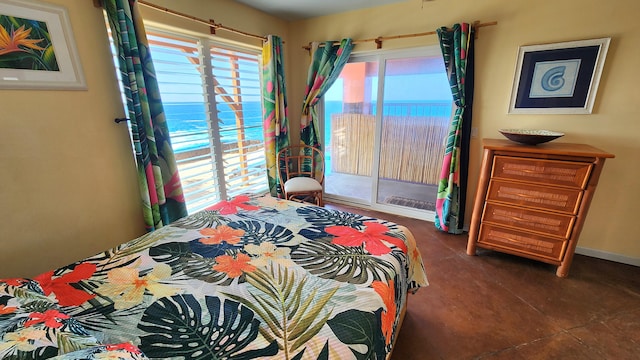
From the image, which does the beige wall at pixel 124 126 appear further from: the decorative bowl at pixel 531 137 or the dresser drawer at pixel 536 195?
the dresser drawer at pixel 536 195

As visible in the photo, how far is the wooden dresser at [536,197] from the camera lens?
1.96m

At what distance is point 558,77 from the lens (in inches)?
87.8

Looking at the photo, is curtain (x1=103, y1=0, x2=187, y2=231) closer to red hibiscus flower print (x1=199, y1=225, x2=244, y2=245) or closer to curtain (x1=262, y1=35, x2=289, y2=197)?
red hibiscus flower print (x1=199, y1=225, x2=244, y2=245)

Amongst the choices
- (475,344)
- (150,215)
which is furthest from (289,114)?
(475,344)

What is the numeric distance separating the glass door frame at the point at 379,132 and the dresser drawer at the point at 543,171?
3.62 feet

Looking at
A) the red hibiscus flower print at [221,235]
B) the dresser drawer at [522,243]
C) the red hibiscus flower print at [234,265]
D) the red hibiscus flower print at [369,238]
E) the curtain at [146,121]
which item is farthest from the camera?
the dresser drawer at [522,243]

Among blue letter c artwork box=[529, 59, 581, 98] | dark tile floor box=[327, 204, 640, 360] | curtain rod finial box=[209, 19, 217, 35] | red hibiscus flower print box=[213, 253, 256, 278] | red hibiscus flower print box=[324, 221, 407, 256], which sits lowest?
dark tile floor box=[327, 204, 640, 360]

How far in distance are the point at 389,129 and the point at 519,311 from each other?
2.13 metres

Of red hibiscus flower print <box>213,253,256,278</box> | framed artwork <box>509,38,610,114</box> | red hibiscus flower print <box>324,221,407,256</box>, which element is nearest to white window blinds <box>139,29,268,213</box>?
red hibiscus flower print <box>213,253,256,278</box>

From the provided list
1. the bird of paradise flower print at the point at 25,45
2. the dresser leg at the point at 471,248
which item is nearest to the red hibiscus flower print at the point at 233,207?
the bird of paradise flower print at the point at 25,45

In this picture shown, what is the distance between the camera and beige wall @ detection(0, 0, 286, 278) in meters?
1.54

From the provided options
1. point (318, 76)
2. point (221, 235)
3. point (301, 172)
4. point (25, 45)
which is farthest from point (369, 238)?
point (318, 76)

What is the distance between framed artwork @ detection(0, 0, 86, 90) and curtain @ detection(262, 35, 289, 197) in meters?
1.71

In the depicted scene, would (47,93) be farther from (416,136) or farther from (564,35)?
(564,35)
